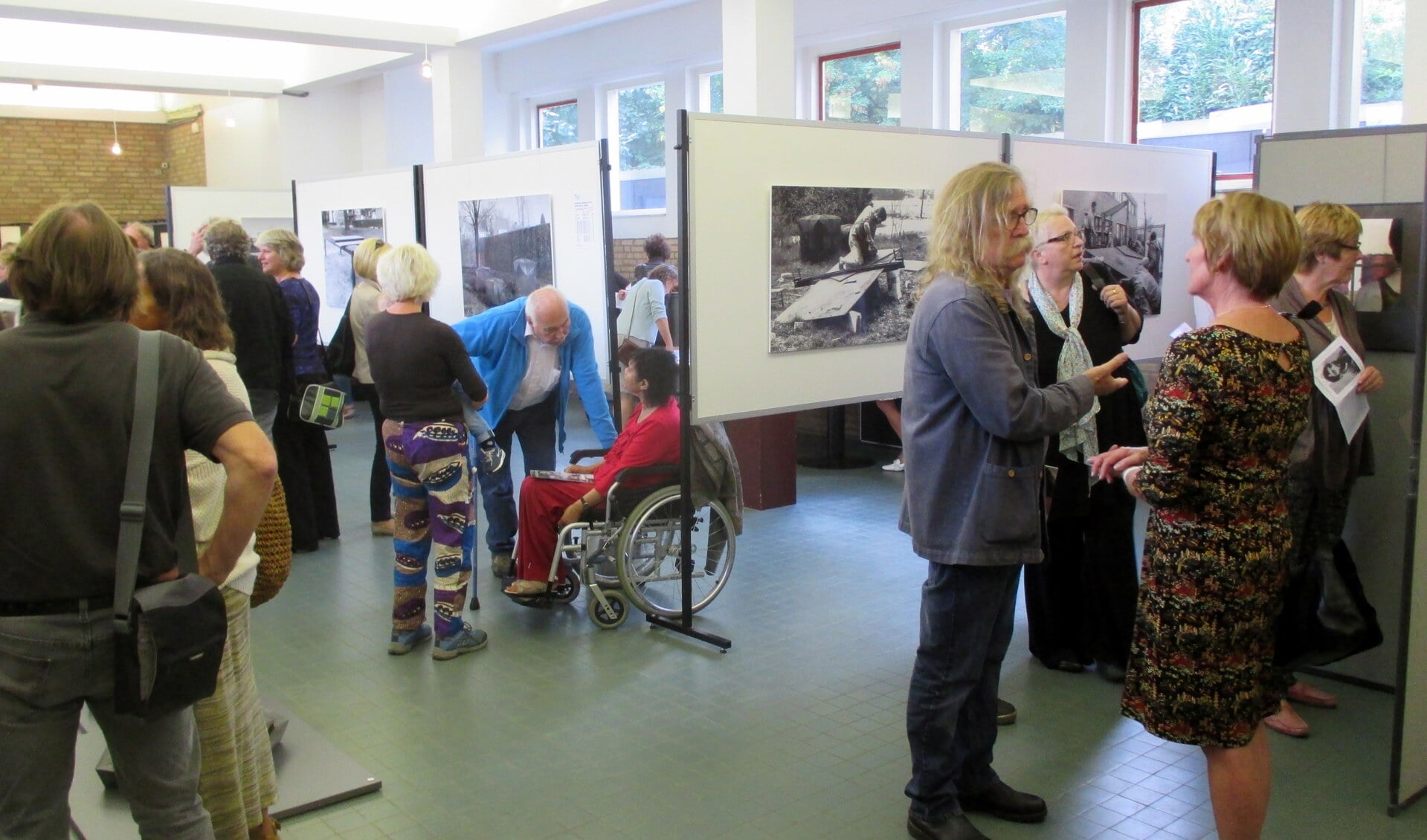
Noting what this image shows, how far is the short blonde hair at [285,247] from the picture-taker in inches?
235

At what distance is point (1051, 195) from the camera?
198 inches

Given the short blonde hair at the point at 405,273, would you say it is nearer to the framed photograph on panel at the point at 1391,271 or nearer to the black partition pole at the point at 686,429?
the black partition pole at the point at 686,429

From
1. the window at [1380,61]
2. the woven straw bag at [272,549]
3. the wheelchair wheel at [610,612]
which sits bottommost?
the wheelchair wheel at [610,612]

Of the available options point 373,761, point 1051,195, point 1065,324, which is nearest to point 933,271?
point 1065,324

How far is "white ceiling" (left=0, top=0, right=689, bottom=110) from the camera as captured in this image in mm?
8617

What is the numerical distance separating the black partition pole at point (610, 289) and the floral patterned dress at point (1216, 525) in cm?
296

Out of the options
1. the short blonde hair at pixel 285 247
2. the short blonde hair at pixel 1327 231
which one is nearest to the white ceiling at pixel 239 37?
the short blonde hair at pixel 285 247

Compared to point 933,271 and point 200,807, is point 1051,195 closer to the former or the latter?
point 933,271

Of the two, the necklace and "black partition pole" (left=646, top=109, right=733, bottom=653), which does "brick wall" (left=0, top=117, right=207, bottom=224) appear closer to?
"black partition pole" (left=646, top=109, right=733, bottom=653)

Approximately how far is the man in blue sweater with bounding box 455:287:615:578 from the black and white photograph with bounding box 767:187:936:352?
993mm

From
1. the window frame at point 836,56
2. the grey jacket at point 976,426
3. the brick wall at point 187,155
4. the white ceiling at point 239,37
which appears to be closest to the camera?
the grey jacket at point 976,426

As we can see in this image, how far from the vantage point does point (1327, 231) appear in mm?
3344

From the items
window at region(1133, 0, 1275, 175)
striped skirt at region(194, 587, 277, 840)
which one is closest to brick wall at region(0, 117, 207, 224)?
window at region(1133, 0, 1275, 175)

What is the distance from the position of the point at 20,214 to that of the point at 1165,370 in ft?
55.1
